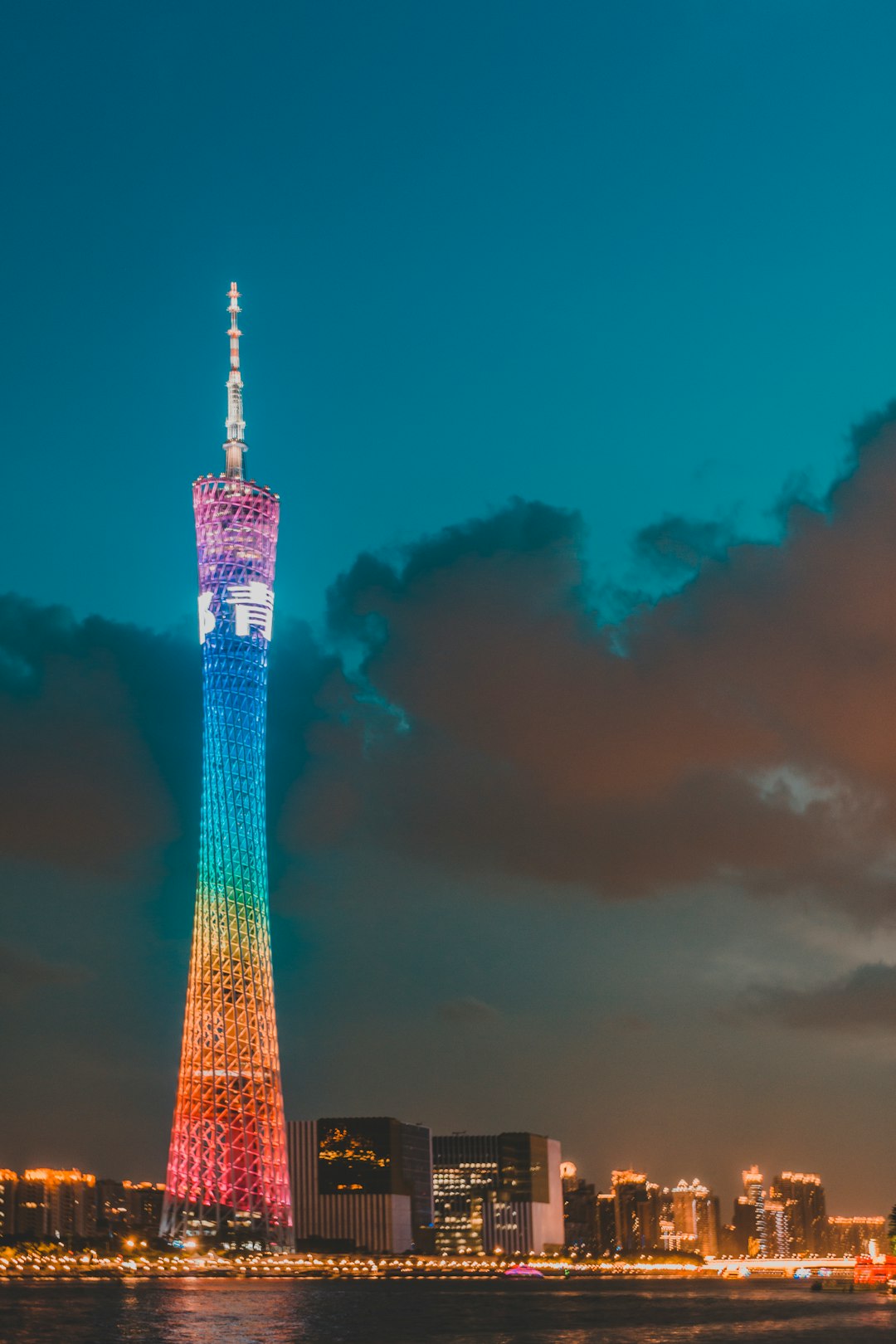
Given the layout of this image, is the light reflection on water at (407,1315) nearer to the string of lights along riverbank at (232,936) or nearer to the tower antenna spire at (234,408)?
the string of lights along riverbank at (232,936)

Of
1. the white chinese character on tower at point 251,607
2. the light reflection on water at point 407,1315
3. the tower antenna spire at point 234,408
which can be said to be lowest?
the light reflection on water at point 407,1315

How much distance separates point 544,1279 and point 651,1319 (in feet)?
321

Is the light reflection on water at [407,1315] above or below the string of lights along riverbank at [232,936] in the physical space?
below

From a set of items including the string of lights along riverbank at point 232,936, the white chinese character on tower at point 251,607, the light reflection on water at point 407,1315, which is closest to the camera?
the light reflection on water at point 407,1315

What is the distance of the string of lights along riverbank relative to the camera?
11444cm

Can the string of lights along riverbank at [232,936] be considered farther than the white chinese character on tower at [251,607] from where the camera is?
No

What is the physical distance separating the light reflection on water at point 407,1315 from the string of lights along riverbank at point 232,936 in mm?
6656

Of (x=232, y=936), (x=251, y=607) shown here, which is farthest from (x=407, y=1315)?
(x=251, y=607)

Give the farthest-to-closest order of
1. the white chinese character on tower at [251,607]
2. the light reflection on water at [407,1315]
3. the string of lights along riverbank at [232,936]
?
the white chinese character on tower at [251,607] < the string of lights along riverbank at [232,936] < the light reflection on water at [407,1315]

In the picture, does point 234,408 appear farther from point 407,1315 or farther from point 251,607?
point 407,1315

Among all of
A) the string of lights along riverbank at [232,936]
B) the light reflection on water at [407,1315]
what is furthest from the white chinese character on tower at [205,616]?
the light reflection on water at [407,1315]

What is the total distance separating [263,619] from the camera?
4700 inches

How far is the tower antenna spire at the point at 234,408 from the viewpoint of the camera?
129 m

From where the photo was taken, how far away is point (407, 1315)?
102m
